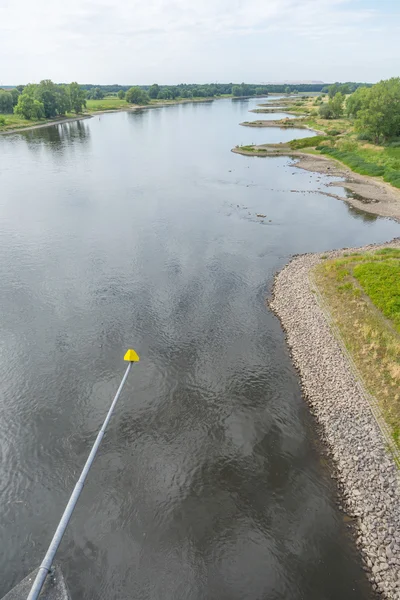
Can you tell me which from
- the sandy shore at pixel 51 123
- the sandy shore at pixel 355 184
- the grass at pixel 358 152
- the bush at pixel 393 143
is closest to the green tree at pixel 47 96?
the sandy shore at pixel 51 123

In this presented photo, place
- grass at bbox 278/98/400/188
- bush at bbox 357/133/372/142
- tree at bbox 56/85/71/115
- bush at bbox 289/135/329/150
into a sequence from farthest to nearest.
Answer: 1. tree at bbox 56/85/71/115
2. bush at bbox 289/135/329/150
3. bush at bbox 357/133/372/142
4. grass at bbox 278/98/400/188

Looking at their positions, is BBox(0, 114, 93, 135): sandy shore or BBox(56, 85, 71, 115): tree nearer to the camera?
BBox(0, 114, 93, 135): sandy shore

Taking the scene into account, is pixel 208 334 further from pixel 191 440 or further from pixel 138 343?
pixel 191 440

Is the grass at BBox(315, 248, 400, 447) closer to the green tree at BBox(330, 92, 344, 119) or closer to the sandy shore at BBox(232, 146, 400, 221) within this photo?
the sandy shore at BBox(232, 146, 400, 221)

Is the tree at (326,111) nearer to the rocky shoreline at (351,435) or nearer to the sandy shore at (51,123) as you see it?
the sandy shore at (51,123)

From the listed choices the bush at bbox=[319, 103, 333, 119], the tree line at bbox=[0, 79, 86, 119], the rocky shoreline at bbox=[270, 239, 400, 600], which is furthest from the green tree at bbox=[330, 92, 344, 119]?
the rocky shoreline at bbox=[270, 239, 400, 600]

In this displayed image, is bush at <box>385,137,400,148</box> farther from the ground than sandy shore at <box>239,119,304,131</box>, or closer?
closer

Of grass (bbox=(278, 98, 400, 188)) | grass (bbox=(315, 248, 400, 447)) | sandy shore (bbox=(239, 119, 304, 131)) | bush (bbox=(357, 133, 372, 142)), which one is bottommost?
grass (bbox=(315, 248, 400, 447))
